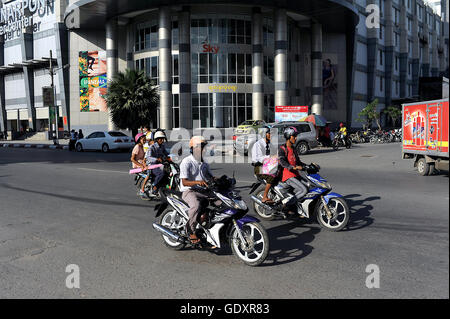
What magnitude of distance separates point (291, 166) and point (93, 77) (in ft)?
147

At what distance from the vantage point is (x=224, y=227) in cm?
507

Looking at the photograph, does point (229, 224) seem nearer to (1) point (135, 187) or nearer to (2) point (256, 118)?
(1) point (135, 187)

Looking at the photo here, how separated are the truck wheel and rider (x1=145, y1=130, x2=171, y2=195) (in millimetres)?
9167

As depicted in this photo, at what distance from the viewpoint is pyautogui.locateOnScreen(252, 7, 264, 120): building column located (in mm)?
39406

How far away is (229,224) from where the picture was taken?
5.08 meters

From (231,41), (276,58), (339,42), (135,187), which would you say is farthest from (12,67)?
(135,187)

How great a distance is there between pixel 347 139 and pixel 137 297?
84.0 ft

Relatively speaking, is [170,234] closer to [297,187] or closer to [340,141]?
[297,187]

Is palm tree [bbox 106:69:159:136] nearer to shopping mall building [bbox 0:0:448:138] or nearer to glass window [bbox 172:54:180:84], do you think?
shopping mall building [bbox 0:0:448:138]

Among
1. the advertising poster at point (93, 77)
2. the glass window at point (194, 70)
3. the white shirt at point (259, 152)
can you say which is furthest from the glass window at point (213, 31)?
the white shirt at point (259, 152)

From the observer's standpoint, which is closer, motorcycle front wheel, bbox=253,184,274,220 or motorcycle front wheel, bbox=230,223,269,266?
motorcycle front wheel, bbox=230,223,269,266

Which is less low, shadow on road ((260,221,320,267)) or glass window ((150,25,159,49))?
glass window ((150,25,159,49))

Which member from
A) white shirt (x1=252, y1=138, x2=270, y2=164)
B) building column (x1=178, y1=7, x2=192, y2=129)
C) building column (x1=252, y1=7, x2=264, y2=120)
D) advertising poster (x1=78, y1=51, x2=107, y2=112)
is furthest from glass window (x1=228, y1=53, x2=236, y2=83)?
white shirt (x1=252, y1=138, x2=270, y2=164)

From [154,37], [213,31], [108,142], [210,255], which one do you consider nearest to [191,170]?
[210,255]
